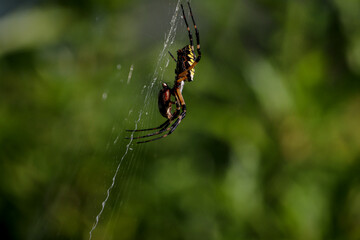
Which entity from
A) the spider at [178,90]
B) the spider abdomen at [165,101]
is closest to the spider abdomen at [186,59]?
the spider at [178,90]

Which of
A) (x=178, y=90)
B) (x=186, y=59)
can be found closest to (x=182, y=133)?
(x=178, y=90)

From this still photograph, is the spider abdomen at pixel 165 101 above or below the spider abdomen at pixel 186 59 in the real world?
below

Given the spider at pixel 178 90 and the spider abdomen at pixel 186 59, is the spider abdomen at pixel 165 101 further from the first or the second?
the spider abdomen at pixel 186 59

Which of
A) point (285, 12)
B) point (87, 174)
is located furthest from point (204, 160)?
point (285, 12)

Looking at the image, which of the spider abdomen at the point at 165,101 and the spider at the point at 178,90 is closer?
the spider at the point at 178,90

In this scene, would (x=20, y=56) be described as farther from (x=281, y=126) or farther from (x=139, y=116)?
(x=281, y=126)

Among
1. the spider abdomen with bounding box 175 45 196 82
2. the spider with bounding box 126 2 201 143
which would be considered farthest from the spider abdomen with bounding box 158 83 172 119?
the spider abdomen with bounding box 175 45 196 82

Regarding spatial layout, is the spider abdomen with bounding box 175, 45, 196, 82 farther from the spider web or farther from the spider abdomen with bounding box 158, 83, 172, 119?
the spider abdomen with bounding box 158, 83, 172, 119
